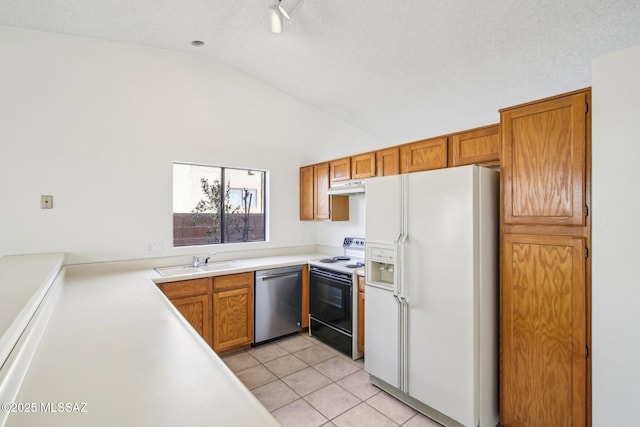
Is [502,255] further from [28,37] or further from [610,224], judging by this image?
[28,37]

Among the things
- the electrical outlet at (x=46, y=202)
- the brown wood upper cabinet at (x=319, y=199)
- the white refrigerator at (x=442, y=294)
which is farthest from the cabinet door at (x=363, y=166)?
the electrical outlet at (x=46, y=202)

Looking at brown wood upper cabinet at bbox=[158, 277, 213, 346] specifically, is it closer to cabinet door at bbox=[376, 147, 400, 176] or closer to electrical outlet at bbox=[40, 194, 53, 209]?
electrical outlet at bbox=[40, 194, 53, 209]

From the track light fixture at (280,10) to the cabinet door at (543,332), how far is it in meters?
2.27

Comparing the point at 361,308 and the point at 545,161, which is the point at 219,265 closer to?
the point at 361,308

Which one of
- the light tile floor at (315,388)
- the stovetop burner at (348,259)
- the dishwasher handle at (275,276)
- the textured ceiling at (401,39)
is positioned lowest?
the light tile floor at (315,388)

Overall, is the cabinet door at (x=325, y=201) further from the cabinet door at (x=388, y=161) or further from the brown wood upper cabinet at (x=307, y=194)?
the cabinet door at (x=388, y=161)

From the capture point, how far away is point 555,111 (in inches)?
68.8

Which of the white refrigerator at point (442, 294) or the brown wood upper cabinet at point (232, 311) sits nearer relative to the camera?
the white refrigerator at point (442, 294)

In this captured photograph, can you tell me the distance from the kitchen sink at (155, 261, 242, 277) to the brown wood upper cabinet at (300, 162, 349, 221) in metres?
1.17

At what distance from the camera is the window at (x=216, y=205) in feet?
11.4

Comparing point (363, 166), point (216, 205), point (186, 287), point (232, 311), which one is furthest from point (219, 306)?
point (363, 166)

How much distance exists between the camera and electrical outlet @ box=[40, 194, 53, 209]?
2.60 metres

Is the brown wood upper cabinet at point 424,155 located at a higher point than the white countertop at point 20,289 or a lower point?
higher

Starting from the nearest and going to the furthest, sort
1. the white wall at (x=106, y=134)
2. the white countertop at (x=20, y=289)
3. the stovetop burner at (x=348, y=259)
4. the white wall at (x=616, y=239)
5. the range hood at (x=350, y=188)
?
the white countertop at (x=20, y=289), the white wall at (x=616, y=239), the white wall at (x=106, y=134), the range hood at (x=350, y=188), the stovetop burner at (x=348, y=259)
